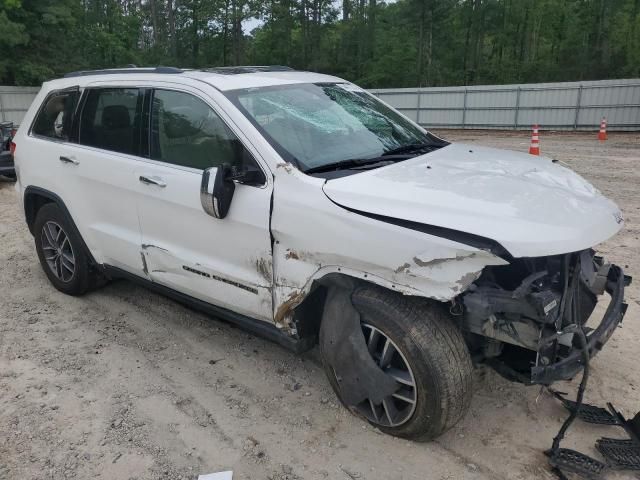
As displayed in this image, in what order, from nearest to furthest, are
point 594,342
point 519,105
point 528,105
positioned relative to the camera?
point 594,342 → point 528,105 → point 519,105

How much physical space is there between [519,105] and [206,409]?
2238cm

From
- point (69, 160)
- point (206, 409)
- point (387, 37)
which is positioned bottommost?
point (206, 409)

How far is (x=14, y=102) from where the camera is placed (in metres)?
24.7

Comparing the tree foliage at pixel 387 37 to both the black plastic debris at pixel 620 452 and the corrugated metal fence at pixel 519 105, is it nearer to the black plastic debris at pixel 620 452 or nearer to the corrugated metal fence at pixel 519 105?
the corrugated metal fence at pixel 519 105

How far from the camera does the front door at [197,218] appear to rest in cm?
317

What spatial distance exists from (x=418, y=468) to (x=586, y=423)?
105 cm

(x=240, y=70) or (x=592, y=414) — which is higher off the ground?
(x=240, y=70)

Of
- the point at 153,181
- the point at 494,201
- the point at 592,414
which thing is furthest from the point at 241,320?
the point at 592,414

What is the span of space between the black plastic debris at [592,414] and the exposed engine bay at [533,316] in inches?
19.0

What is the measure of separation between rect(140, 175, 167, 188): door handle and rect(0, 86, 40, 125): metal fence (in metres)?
23.8

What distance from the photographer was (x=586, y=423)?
10.1ft

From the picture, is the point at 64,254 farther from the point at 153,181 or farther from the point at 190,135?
the point at 190,135

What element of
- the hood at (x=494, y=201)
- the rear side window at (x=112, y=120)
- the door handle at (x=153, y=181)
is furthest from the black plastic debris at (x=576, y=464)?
the rear side window at (x=112, y=120)

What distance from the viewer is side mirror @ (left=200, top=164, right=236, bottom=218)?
10.1ft
